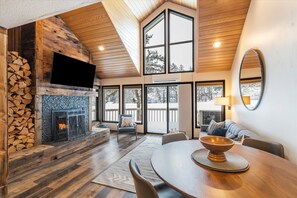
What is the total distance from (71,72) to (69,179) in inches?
99.2

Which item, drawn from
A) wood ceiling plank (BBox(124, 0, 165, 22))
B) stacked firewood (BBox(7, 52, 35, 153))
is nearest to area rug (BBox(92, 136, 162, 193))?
stacked firewood (BBox(7, 52, 35, 153))

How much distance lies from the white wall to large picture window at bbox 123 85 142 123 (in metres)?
3.66

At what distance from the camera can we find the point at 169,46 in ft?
17.2

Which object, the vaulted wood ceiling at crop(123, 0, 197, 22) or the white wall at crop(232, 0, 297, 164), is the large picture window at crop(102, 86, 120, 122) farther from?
the white wall at crop(232, 0, 297, 164)

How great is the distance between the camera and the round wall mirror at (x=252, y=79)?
257cm

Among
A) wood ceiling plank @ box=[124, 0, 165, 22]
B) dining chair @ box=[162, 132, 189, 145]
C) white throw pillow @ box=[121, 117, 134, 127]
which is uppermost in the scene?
wood ceiling plank @ box=[124, 0, 165, 22]

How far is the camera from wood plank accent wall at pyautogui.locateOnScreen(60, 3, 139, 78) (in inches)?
148

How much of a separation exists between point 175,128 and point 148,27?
12.4 feet

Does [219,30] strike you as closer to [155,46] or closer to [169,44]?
[169,44]

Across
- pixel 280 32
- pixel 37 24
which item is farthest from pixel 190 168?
pixel 37 24

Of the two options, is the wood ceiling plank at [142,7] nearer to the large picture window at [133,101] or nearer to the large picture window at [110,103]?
the large picture window at [133,101]

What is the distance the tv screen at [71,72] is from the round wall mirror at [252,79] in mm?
3932

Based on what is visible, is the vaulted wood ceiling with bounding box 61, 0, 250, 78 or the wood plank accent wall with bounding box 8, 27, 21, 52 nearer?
the wood plank accent wall with bounding box 8, 27, 21, 52

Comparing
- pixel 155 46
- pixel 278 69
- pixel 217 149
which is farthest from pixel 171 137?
A: pixel 155 46
